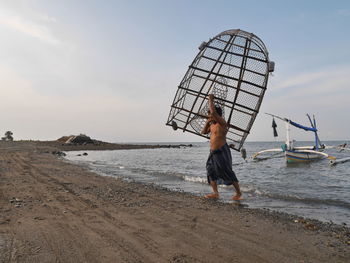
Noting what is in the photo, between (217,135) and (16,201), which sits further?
(217,135)

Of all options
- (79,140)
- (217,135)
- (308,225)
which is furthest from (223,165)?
(79,140)

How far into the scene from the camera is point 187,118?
21.1 feet

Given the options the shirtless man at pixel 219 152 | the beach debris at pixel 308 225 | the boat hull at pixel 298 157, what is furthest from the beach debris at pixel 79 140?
the beach debris at pixel 308 225

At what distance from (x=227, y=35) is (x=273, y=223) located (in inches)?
167

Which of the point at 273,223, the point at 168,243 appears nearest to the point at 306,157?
the point at 273,223

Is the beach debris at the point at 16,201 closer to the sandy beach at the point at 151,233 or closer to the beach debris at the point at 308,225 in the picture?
the sandy beach at the point at 151,233

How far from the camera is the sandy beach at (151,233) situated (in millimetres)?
2861

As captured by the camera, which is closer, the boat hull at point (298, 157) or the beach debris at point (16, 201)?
the beach debris at point (16, 201)

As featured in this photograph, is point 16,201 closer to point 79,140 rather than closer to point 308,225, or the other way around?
point 308,225

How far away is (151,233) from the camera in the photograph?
3.58 meters

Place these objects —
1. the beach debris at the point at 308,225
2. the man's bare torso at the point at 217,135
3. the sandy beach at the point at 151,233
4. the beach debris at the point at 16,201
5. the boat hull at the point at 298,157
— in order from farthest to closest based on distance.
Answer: the boat hull at the point at 298,157, the man's bare torso at the point at 217,135, the beach debris at the point at 16,201, the beach debris at the point at 308,225, the sandy beach at the point at 151,233

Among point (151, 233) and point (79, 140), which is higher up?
point (79, 140)

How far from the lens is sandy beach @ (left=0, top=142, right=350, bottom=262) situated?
113 inches

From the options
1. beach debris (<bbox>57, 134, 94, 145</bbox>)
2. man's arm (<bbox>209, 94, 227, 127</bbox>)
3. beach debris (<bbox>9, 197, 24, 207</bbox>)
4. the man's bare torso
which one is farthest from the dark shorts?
beach debris (<bbox>57, 134, 94, 145</bbox>)
